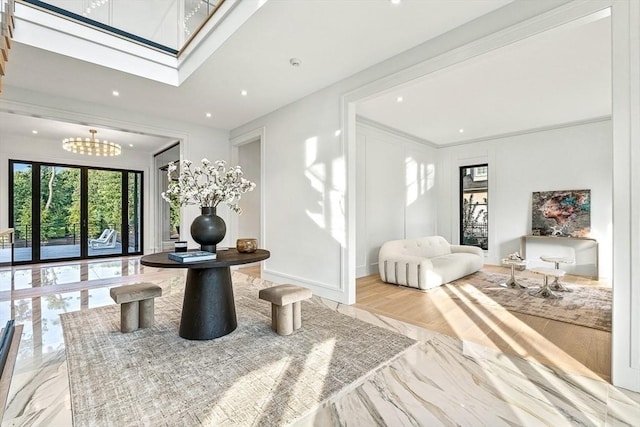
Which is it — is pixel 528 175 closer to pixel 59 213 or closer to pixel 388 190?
pixel 388 190

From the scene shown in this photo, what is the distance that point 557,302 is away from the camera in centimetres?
391

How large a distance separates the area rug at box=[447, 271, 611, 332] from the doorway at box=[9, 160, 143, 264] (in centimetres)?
861

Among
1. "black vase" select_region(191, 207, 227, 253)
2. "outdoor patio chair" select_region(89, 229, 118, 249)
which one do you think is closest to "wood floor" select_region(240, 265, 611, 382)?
"black vase" select_region(191, 207, 227, 253)

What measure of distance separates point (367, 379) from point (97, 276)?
5.74 m

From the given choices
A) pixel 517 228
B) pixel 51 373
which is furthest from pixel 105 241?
pixel 517 228

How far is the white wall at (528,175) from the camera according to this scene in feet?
18.2

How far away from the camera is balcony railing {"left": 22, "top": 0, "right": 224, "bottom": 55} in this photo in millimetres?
3469

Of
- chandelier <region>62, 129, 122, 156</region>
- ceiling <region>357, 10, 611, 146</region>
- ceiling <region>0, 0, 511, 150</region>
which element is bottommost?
chandelier <region>62, 129, 122, 156</region>

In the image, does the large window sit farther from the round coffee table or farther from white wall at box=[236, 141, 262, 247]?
the round coffee table

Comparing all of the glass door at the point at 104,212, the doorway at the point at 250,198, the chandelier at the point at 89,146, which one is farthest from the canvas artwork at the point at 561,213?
the glass door at the point at 104,212

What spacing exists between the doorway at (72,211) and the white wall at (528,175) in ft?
28.8

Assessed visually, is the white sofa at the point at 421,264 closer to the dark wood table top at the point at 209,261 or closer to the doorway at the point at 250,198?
the dark wood table top at the point at 209,261

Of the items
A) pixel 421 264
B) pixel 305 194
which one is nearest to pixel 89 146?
pixel 305 194

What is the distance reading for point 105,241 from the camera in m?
8.19
